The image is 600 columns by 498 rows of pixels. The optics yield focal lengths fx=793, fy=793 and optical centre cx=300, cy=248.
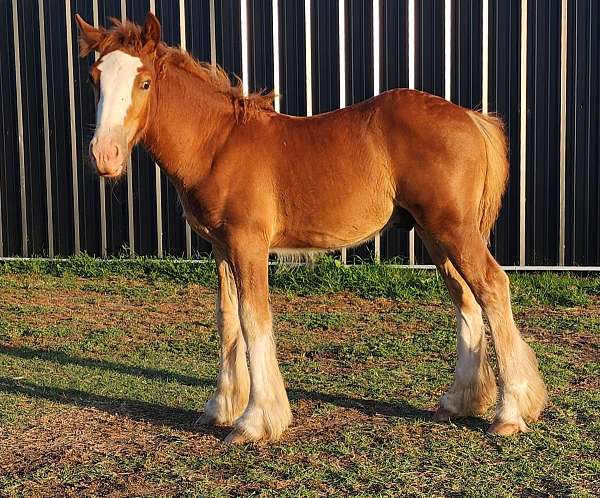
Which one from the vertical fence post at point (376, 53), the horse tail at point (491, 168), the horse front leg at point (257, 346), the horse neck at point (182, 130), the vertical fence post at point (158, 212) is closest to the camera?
the horse front leg at point (257, 346)

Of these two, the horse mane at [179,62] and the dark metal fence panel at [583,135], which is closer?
the horse mane at [179,62]

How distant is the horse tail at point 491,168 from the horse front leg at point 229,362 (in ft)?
5.12

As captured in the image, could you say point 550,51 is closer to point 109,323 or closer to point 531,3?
point 531,3

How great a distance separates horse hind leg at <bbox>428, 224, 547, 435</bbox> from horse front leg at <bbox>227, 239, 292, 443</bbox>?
1.03 metres

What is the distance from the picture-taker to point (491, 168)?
464cm

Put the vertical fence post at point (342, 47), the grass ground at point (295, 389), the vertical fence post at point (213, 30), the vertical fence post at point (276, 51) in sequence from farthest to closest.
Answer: the vertical fence post at point (213, 30) < the vertical fence post at point (276, 51) < the vertical fence post at point (342, 47) < the grass ground at point (295, 389)

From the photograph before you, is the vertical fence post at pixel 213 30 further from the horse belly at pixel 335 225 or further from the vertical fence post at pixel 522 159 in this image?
the horse belly at pixel 335 225

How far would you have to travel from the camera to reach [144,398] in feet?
17.3

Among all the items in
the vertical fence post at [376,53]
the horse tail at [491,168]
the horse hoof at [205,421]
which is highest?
the vertical fence post at [376,53]

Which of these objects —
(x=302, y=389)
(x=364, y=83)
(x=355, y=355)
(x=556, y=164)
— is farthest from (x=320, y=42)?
(x=302, y=389)

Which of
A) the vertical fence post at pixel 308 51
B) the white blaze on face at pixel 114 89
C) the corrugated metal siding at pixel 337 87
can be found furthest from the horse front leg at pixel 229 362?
the vertical fence post at pixel 308 51

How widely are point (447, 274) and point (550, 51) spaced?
15.1 ft

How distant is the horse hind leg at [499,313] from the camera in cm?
441

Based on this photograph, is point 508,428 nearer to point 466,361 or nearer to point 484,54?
point 466,361
